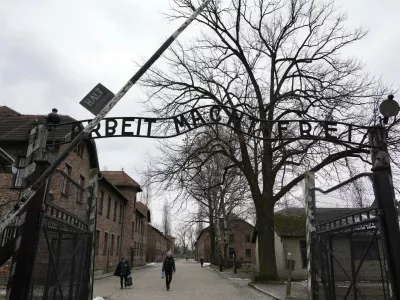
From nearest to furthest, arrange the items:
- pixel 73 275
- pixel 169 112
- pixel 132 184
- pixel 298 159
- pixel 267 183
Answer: pixel 73 275 < pixel 169 112 < pixel 298 159 < pixel 267 183 < pixel 132 184

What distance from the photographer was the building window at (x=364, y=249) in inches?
205

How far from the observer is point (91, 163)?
84.1 feet

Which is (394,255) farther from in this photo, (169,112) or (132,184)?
(132,184)

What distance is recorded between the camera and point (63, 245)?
6.05 metres

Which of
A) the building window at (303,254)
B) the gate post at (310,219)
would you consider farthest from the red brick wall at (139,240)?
the gate post at (310,219)

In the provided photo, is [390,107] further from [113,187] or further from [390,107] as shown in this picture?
[113,187]

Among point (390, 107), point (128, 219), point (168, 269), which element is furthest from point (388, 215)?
point (128, 219)

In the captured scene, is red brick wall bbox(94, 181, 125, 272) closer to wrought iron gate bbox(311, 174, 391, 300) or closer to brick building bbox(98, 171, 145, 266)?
brick building bbox(98, 171, 145, 266)

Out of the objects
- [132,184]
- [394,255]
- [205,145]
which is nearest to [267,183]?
[205,145]

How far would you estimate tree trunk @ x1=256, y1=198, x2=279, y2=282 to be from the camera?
63.5 feet

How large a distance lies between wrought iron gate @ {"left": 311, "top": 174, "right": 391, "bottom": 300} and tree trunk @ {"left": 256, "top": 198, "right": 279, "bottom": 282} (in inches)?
513

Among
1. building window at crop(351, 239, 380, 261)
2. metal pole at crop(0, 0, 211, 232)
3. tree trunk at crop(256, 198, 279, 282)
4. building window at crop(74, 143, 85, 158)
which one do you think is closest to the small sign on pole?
metal pole at crop(0, 0, 211, 232)

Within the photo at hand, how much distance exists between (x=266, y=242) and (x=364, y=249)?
581 inches

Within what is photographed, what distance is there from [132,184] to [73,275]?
34.0 metres
